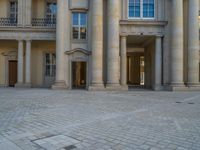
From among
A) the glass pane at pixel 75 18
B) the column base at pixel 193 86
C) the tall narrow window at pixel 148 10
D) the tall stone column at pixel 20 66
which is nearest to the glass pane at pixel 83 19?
the glass pane at pixel 75 18

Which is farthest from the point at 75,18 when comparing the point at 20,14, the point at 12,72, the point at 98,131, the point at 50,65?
the point at 98,131

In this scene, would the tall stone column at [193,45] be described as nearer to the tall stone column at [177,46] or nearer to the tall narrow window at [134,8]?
the tall stone column at [177,46]

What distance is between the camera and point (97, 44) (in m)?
19.0

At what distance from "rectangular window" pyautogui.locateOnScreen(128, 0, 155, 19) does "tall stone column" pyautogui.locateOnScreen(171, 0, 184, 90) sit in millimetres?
2268

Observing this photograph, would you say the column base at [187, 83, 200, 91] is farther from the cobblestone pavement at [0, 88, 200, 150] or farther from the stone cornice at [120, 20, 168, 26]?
the cobblestone pavement at [0, 88, 200, 150]

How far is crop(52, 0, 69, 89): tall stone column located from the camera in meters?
19.8

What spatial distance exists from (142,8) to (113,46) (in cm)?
530

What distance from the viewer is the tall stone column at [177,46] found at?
63.3ft

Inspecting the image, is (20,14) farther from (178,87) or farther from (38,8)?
(178,87)

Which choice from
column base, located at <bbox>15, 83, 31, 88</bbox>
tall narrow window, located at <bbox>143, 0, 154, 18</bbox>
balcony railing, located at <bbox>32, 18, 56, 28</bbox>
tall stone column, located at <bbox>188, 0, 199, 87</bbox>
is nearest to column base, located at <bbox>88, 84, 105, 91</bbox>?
column base, located at <bbox>15, 83, 31, 88</bbox>

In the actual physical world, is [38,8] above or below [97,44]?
above

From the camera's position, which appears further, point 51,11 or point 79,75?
point 79,75

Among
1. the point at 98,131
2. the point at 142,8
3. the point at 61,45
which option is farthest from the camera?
the point at 142,8

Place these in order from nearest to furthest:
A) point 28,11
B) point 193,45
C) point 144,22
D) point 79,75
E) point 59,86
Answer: point 59,86 < point 193,45 < point 144,22 < point 28,11 < point 79,75
